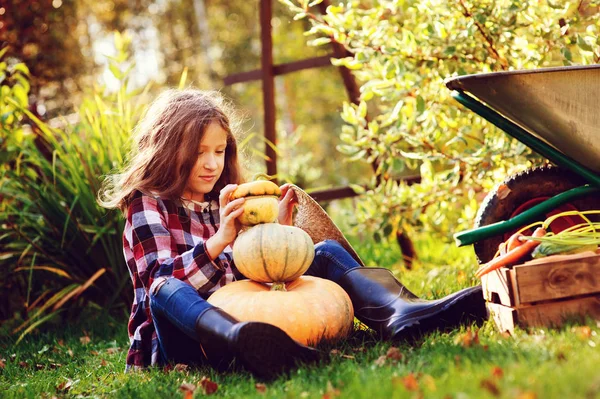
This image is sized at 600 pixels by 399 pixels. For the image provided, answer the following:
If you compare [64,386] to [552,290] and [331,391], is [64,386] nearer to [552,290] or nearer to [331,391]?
[331,391]

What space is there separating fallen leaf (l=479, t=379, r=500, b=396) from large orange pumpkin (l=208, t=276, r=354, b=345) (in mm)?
803

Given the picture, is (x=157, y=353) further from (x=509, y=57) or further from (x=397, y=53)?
(x=509, y=57)

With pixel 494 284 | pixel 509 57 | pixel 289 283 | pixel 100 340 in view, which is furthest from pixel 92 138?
pixel 494 284

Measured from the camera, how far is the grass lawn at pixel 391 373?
5.13 feet

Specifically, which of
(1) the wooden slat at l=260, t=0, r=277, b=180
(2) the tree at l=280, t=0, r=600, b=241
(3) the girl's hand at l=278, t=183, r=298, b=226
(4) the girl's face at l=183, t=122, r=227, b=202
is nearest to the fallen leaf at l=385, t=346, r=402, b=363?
(3) the girl's hand at l=278, t=183, r=298, b=226

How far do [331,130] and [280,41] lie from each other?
2888 mm

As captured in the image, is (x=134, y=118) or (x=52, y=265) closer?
(x=52, y=265)

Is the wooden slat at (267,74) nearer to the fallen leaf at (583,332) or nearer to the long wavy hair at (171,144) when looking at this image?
the long wavy hair at (171,144)

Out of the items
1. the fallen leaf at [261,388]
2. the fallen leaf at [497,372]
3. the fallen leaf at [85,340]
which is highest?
the fallen leaf at [497,372]

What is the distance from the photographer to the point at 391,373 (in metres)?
1.86

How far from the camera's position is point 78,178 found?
402 centimetres

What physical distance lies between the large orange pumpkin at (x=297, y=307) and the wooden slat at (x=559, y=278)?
608 mm

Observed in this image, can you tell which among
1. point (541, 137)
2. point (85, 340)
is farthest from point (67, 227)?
point (541, 137)

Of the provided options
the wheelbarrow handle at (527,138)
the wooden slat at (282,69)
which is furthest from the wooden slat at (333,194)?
the wheelbarrow handle at (527,138)
